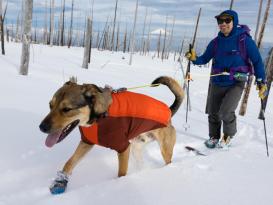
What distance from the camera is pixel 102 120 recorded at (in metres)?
3.46

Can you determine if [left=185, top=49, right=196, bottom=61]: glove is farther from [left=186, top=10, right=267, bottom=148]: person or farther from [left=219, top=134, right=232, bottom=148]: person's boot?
[left=219, top=134, right=232, bottom=148]: person's boot

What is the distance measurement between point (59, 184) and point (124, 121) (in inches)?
35.1

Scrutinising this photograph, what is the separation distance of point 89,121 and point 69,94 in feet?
1.24

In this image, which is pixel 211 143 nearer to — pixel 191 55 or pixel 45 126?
pixel 191 55

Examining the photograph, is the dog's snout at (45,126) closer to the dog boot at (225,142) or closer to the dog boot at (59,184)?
the dog boot at (59,184)

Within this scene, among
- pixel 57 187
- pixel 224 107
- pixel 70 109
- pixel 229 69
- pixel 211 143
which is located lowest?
pixel 211 143

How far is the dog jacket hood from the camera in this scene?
349 cm

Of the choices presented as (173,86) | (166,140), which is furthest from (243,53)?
(166,140)

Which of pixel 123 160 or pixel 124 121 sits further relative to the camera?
pixel 123 160

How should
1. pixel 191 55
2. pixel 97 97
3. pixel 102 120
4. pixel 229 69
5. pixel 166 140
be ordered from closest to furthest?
pixel 97 97
pixel 102 120
pixel 166 140
pixel 229 69
pixel 191 55

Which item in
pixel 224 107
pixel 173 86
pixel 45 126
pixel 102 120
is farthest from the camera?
pixel 224 107

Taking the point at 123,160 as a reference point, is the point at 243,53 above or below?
above

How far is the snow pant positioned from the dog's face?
2814 mm

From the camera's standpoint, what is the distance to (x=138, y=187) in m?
3.50
